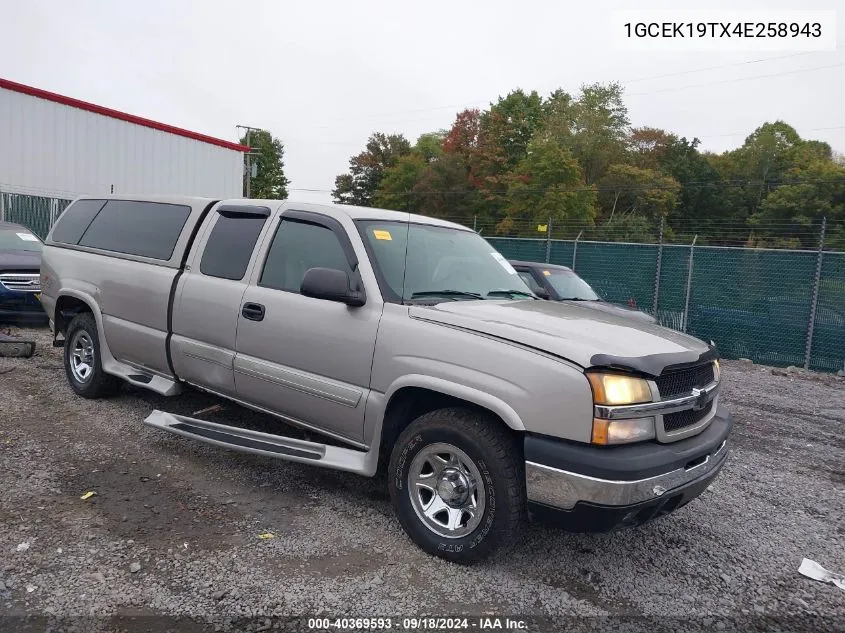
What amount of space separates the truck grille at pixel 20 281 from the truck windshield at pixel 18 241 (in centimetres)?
126

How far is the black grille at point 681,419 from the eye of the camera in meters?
3.25

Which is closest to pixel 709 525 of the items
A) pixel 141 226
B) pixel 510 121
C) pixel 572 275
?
pixel 141 226

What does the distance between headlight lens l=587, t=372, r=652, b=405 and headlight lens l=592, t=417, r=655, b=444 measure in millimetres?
93

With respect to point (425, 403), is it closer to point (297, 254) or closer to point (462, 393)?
point (462, 393)

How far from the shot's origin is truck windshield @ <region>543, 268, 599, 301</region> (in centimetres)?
1007

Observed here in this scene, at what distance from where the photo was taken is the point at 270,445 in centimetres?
408

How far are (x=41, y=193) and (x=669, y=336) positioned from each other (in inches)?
902

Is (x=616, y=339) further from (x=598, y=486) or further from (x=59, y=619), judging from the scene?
(x=59, y=619)

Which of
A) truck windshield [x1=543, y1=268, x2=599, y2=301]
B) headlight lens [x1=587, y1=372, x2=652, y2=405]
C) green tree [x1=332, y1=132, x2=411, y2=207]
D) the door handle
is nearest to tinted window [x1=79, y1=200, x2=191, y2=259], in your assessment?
the door handle

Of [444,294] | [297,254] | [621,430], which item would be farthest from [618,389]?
[297,254]

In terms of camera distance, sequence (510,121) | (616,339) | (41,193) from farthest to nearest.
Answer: (510,121) → (41,193) → (616,339)

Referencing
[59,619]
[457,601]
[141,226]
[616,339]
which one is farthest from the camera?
[141,226]

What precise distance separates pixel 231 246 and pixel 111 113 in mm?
21078

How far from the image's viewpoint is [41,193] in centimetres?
2139
